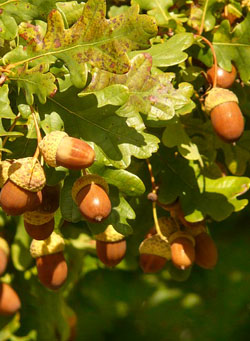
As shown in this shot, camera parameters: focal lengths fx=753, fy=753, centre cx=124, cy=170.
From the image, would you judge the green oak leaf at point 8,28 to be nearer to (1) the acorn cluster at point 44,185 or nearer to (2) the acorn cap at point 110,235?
(1) the acorn cluster at point 44,185

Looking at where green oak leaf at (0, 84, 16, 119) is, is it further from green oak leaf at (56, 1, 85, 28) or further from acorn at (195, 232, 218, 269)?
acorn at (195, 232, 218, 269)

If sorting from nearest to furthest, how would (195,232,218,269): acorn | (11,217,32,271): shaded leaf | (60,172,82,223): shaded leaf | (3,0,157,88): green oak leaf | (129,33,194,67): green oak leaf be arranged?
(3,0,157,88): green oak leaf, (60,172,82,223): shaded leaf, (129,33,194,67): green oak leaf, (195,232,218,269): acorn, (11,217,32,271): shaded leaf

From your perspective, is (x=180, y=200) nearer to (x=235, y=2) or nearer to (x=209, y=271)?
(x=235, y=2)

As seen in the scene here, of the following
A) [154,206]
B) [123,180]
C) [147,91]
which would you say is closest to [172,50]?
[147,91]

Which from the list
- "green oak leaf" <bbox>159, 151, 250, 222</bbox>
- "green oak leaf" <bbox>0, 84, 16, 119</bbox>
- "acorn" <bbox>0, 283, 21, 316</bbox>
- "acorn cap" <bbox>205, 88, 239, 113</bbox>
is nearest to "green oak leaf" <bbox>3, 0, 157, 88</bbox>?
"green oak leaf" <bbox>0, 84, 16, 119</bbox>

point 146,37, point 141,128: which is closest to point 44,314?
point 141,128

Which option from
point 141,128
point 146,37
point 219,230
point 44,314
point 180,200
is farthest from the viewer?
point 219,230
